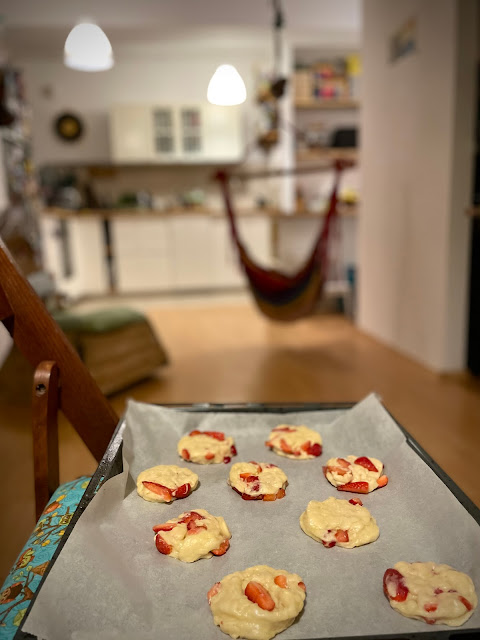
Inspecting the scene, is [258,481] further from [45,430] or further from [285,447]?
[45,430]

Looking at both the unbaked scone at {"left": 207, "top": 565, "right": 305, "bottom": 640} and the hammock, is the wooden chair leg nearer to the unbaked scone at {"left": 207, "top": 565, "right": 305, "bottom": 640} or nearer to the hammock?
the unbaked scone at {"left": 207, "top": 565, "right": 305, "bottom": 640}

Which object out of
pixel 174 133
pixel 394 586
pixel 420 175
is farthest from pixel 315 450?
pixel 174 133

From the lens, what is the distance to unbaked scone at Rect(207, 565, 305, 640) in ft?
1.94

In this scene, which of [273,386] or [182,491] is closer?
[182,491]

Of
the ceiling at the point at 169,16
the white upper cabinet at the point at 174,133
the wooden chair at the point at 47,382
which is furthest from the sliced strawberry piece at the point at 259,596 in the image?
the white upper cabinet at the point at 174,133

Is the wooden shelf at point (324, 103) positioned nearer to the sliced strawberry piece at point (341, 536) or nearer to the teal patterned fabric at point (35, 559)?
the teal patterned fabric at point (35, 559)

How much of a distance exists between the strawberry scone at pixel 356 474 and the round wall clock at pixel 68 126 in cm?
551

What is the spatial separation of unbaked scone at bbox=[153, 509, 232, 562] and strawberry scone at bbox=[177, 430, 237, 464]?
170 mm

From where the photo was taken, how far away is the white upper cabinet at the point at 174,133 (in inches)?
210

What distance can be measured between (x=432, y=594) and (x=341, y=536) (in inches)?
5.5

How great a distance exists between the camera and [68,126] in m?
5.54

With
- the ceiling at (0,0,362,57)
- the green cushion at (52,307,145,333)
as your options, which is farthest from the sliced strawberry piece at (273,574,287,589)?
the ceiling at (0,0,362,57)

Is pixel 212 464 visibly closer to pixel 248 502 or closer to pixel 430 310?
pixel 248 502

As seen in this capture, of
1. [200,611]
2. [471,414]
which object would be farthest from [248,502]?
[471,414]
